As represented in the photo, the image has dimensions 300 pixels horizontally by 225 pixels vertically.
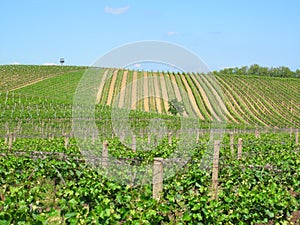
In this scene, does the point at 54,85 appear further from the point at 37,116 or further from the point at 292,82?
the point at 292,82

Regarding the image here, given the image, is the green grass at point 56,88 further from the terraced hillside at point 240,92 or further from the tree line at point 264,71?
the tree line at point 264,71

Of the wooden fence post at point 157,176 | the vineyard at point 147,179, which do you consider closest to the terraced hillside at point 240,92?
the vineyard at point 147,179

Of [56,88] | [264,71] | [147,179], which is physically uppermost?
[264,71]

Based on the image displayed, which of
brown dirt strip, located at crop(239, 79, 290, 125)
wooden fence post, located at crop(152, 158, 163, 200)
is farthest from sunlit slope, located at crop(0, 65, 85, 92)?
wooden fence post, located at crop(152, 158, 163, 200)

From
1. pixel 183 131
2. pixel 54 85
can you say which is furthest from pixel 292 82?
pixel 183 131

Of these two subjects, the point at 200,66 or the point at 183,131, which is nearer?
the point at 200,66

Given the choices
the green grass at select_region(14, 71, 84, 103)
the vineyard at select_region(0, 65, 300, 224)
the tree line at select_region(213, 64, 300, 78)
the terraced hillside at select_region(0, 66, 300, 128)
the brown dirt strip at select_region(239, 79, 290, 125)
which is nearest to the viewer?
the vineyard at select_region(0, 65, 300, 224)

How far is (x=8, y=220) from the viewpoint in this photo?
15.9 feet

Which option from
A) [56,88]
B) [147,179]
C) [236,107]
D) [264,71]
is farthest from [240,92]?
[264,71]

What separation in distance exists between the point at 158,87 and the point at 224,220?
4.48 m

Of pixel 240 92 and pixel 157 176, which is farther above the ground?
pixel 240 92

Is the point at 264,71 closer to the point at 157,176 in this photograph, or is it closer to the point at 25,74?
the point at 25,74

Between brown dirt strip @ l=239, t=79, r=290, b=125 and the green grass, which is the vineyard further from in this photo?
brown dirt strip @ l=239, t=79, r=290, b=125

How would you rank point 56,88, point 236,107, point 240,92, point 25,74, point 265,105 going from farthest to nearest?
point 25,74, point 240,92, point 56,88, point 265,105, point 236,107
